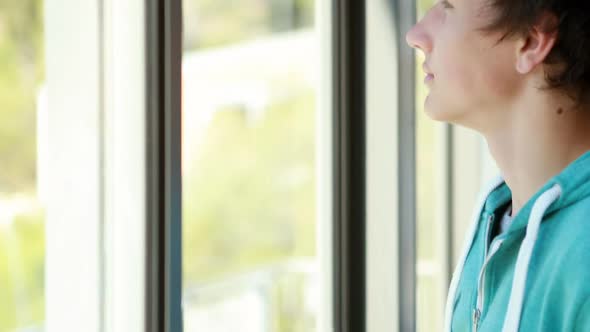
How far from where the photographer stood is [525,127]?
0.96 meters

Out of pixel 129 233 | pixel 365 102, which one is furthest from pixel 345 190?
pixel 129 233

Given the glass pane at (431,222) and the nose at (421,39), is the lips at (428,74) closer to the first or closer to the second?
the nose at (421,39)

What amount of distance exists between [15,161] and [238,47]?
4.41 meters

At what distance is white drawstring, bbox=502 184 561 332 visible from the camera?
0.87 metres

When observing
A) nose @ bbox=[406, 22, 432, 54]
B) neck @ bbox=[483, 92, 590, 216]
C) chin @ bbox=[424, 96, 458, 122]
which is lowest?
neck @ bbox=[483, 92, 590, 216]

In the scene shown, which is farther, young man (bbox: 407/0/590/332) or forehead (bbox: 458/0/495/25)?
forehead (bbox: 458/0/495/25)

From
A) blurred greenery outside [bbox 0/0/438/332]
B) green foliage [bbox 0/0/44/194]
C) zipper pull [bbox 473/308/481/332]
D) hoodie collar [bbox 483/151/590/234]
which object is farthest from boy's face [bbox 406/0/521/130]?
blurred greenery outside [bbox 0/0/438/332]

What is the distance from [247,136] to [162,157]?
15.8ft

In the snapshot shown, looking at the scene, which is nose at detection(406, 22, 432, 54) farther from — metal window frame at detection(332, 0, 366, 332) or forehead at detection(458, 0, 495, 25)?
metal window frame at detection(332, 0, 366, 332)

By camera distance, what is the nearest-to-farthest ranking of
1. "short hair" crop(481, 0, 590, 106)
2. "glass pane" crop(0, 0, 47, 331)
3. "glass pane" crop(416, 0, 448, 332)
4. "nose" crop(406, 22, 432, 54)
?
"short hair" crop(481, 0, 590, 106)
"nose" crop(406, 22, 432, 54)
"glass pane" crop(0, 0, 47, 331)
"glass pane" crop(416, 0, 448, 332)

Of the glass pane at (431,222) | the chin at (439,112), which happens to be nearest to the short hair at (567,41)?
the chin at (439,112)

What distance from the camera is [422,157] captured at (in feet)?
7.88

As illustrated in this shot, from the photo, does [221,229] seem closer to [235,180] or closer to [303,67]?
[235,180]

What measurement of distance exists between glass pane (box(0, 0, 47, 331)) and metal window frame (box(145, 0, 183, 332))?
0.33 meters
